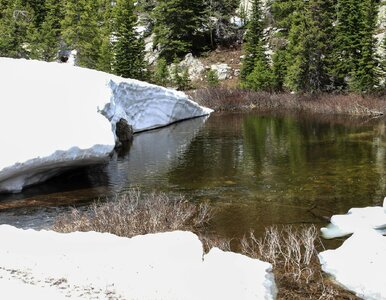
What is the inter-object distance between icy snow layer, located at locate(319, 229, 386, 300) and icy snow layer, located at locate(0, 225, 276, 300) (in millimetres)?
1903

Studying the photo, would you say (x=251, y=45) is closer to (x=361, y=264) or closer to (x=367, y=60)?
(x=367, y=60)

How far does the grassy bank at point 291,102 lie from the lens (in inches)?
1587

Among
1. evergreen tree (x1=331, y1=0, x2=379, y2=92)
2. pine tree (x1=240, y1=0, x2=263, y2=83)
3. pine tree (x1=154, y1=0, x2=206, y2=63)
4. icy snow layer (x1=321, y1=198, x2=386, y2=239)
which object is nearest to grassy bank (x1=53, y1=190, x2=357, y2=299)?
icy snow layer (x1=321, y1=198, x2=386, y2=239)

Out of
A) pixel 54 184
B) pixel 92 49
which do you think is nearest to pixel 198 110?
pixel 92 49

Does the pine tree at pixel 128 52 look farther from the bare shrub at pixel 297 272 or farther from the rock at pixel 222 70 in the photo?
the bare shrub at pixel 297 272

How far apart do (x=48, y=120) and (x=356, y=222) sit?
464 inches

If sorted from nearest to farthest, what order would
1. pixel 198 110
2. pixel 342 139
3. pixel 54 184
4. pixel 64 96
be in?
pixel 54 184
pixel 64 96
pixel 342 139
pixel 198 110

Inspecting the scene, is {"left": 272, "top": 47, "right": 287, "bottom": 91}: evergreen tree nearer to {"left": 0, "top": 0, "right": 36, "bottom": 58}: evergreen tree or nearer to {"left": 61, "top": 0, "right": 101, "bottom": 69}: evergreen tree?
{"left": 61, "top": 0, "right": 101, "bottom": 69}: evergreen tree

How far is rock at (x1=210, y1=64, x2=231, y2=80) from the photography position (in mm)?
61000

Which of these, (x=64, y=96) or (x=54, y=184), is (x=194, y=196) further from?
(x=64, y=96)

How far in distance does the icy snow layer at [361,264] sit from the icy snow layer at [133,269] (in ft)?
6.24

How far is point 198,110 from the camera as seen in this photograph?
43.3 metres

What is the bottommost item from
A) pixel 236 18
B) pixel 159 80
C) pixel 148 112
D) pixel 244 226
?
pixel 244 226

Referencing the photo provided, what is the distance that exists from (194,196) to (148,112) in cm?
1871
